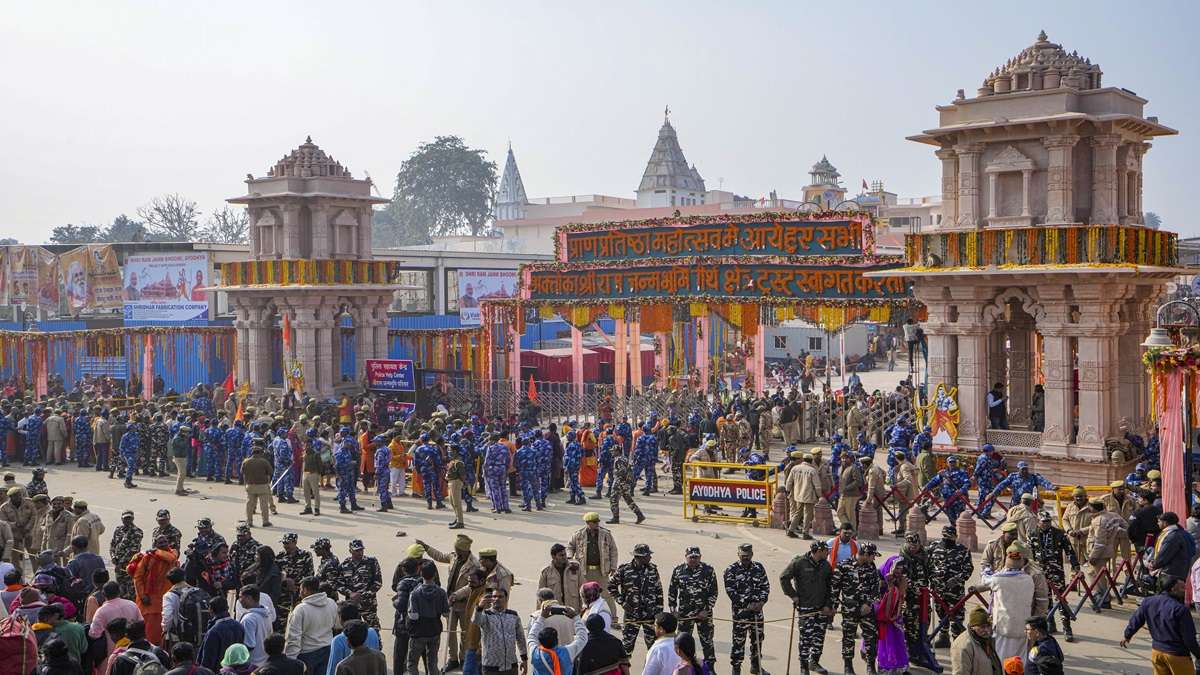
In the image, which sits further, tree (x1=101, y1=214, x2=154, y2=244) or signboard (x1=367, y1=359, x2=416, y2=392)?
tree (x1=101, y1=214, x2=154, y2=244)

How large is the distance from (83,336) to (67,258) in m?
7.94

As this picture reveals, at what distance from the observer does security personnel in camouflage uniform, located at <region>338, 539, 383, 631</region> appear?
11773mm

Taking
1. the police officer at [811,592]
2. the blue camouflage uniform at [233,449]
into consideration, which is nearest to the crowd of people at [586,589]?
the police officer at [811,592]

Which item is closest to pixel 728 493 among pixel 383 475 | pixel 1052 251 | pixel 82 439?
pixel 383 475

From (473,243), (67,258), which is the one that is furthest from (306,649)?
(473,243)

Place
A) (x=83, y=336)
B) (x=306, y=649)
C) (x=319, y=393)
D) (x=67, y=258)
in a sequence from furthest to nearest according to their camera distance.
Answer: (x=67, y=258), (x=83, y=336), (x=319, y=393), (x=306, y=649)

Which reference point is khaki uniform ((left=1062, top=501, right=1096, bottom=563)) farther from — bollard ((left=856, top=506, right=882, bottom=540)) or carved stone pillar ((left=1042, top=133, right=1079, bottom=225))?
carved stone pillar ((left=1042, top=133, right=1079, bottom=225))

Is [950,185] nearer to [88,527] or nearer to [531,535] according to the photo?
[531,535]

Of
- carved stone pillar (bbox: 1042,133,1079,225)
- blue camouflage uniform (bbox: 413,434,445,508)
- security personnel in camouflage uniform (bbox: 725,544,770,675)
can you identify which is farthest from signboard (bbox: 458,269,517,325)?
security personnel in camouflage uniform (bbox: 725,544,770,675)

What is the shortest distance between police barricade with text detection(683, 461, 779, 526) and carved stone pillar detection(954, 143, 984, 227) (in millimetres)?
6346

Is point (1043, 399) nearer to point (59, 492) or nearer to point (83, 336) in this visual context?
point (59, 492)

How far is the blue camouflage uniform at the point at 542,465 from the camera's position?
2095 cm

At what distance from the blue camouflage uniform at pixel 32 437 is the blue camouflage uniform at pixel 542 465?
508 inches

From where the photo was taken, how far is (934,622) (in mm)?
13750
